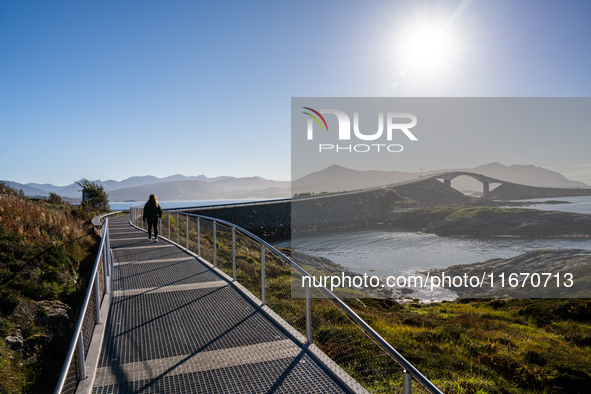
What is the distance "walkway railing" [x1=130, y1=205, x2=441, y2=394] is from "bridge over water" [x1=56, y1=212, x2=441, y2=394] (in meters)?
0.03

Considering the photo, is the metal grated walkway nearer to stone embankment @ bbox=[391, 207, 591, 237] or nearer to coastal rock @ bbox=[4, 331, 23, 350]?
coastal rock @ bbox=[4, 331, 23, 350]

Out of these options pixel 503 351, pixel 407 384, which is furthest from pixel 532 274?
pixel 407 384

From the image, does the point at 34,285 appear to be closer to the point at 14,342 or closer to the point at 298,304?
the point at 14,342

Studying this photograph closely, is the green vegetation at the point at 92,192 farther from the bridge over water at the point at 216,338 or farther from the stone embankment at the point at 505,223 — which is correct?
the stone embankment at the point at 505,223

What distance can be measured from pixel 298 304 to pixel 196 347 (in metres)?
3.13

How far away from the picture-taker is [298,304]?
6539mm

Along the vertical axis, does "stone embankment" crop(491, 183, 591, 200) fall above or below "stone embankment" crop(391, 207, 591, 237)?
above

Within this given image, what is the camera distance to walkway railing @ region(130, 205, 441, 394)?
476cm

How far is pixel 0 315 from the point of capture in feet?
13.7

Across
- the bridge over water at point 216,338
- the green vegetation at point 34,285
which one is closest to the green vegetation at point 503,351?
the bridge over water at point 216,338

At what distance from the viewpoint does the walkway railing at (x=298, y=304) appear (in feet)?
15.6

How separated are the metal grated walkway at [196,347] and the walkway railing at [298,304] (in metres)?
0.52

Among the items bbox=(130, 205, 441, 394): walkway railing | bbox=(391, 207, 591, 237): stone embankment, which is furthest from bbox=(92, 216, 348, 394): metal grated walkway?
bbox=(391, 207, 591, 237): stone embankment

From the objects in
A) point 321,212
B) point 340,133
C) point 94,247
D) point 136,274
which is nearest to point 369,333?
point 136,274
